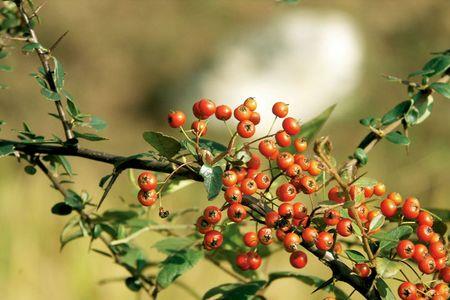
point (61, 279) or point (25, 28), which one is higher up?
point (25, 28)

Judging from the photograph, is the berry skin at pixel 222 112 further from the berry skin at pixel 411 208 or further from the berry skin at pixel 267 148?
the berry skin at pixel 411 208

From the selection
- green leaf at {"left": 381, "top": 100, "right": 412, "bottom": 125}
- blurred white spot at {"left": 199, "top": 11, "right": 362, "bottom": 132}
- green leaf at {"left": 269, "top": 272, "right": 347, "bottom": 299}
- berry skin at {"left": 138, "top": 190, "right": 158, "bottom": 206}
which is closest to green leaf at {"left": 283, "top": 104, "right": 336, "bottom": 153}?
green leaf at {"left": 381, "top": 100, "right": 412, "bottom": 125}

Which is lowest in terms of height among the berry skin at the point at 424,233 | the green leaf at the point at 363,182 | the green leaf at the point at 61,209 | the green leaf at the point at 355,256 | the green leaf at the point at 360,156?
the green leaf at the point at 61,209

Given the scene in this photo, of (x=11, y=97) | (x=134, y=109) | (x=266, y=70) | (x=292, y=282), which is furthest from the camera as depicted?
(x=266, y=70)

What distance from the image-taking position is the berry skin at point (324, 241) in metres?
1.05

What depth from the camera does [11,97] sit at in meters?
6.77

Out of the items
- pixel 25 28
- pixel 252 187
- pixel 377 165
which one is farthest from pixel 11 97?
pixel 252 187

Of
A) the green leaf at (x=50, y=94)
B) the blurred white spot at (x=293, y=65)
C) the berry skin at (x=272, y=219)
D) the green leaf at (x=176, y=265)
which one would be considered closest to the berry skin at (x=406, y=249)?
the berry skin at (x=272, y=219)

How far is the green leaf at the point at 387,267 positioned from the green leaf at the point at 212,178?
0.93ft

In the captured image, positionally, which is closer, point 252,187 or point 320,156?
point 320,156

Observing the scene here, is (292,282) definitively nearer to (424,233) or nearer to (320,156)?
(424,233)

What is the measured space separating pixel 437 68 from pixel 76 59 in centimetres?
692

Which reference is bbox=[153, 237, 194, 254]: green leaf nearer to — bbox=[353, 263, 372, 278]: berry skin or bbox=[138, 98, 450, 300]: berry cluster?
bbox=[138, 98, 450, 300]: berry cluster

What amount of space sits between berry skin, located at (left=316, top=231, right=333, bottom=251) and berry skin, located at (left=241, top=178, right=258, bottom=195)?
0.13 meters
